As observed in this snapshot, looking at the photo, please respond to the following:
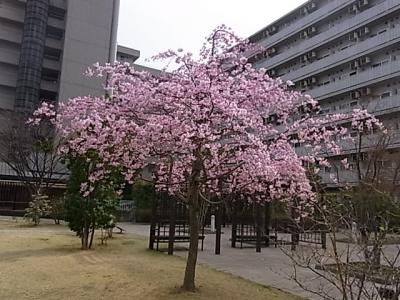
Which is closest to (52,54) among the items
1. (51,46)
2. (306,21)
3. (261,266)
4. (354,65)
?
(51,46)

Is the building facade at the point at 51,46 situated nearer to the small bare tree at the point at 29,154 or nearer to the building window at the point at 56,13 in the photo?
the building window at the point at 56,13

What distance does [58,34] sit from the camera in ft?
167

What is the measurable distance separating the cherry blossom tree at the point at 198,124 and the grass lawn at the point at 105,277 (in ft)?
2.57

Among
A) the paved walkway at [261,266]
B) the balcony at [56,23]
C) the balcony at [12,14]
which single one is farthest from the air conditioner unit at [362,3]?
the balcony at [12,14]

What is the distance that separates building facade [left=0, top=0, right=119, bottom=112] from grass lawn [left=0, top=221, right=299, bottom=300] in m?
36.0

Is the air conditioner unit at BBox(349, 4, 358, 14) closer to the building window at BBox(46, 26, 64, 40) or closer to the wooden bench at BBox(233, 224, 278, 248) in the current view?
the wooden bench at BBox(233, 224, 278, 248)

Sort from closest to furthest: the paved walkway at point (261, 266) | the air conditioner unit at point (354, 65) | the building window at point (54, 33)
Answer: the paved walkway at point (261, 266)
the air conditioner unit at point (354, 65)
the building window at point (54, 33)

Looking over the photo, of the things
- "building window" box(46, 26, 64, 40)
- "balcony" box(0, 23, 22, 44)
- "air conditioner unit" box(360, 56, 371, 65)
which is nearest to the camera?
"air conditioner unit" box(360, 56, 371, 65)

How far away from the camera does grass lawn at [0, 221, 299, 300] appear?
7.71 metres

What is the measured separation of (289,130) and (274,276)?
3.33 m

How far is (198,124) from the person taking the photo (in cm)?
754

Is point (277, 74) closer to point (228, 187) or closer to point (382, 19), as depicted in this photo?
point (382, 19)

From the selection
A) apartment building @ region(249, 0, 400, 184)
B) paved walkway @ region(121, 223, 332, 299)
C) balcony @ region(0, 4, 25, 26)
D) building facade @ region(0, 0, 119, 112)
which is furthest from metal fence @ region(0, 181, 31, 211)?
balcony @ region(0, 4, 25, 26)

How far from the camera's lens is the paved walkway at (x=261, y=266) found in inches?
363
